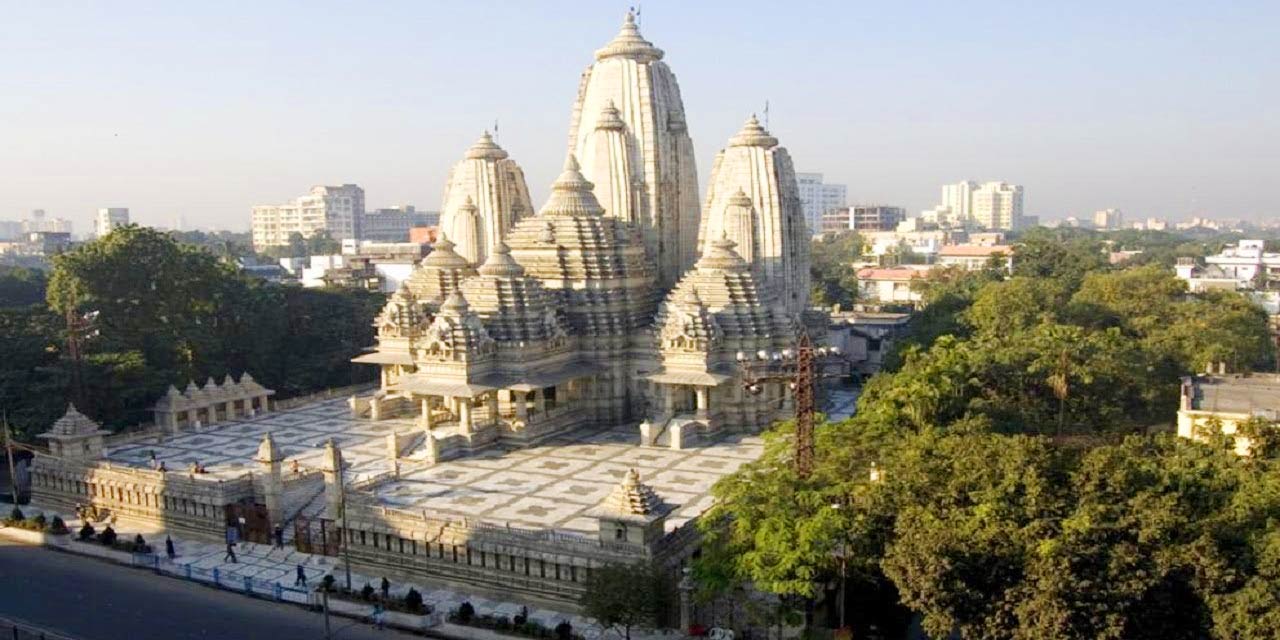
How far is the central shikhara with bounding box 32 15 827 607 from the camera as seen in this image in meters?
28.6

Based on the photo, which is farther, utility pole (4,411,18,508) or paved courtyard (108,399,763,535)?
utility pole (4,411,18,508)

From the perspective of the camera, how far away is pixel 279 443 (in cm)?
4234

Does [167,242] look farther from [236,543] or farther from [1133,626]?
[1133,626]

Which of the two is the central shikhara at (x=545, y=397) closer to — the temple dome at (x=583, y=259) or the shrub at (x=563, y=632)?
the temple dome at (x=583, y=259)

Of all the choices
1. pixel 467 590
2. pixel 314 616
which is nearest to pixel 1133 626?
pixel 467 590

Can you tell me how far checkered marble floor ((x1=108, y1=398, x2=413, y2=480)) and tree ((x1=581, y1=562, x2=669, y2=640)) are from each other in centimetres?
1580

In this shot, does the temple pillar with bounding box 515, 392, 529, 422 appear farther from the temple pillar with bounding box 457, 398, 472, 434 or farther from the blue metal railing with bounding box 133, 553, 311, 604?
the blue metal railing with bounding box 133, 553, 311, 604

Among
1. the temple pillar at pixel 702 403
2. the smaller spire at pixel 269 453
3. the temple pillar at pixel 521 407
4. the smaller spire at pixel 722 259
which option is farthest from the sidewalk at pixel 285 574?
the smaller spire at pixel 722 259

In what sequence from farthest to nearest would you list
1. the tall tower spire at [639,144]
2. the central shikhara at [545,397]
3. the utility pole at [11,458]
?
the tall tower spire at [639,144], the utility pole at [11,458], the central shikhara at [545,397]

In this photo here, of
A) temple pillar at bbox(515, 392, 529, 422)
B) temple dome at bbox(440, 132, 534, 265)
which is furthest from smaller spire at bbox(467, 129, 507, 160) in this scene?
temple pillar at bbox(515, 392, 529, 422)

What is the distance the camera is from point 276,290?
57.9 meters

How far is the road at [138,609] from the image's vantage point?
25.0 m

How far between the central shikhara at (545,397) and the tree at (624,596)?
1.85m

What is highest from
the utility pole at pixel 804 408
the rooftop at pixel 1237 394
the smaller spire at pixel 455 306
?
the smaller spire at pixel 455 306
